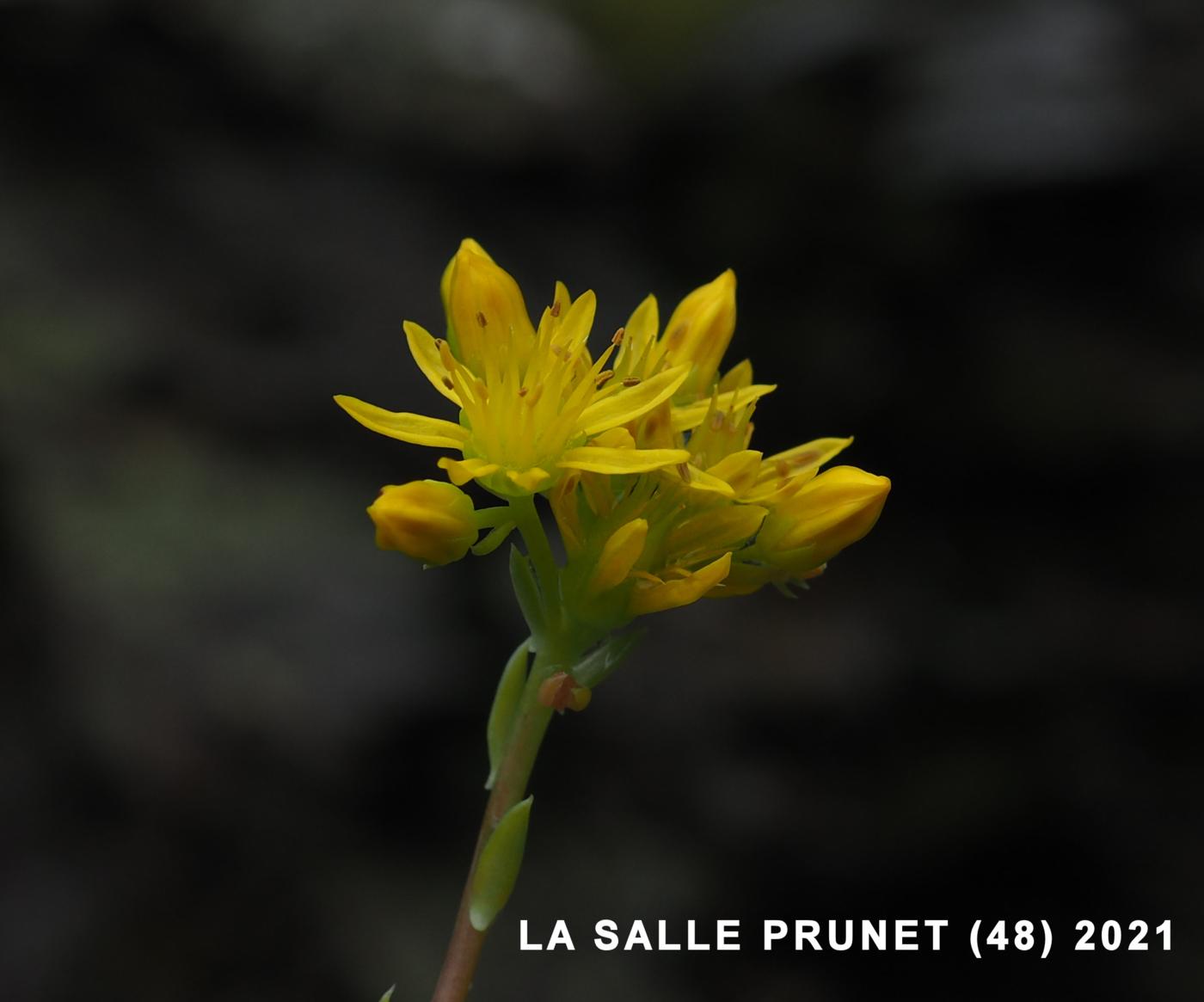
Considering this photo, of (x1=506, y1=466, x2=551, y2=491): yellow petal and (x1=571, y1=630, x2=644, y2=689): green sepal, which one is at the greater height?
(x1=506, y1=466, x2=551, y2=491): yellow petal

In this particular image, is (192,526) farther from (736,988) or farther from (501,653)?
(736,988)

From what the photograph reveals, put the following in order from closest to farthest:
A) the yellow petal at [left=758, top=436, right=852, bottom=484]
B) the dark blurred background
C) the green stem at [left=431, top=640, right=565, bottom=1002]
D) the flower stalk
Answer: the green stem at [left=431, top=640, right=565, bottom=1002], the flower stalk, the yellow petal at [left=758, top=436, right=852, bottom=484], the dark blurred background

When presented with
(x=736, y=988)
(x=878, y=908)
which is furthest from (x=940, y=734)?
(x=736, y=988)

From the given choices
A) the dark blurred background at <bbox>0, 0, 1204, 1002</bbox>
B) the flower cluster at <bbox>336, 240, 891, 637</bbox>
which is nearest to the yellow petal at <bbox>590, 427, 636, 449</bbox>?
the flower cluster at <bbox>336, 240, 891, 637</bbox>

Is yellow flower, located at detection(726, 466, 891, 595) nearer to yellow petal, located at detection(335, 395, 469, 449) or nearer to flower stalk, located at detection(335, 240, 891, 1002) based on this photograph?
flower stalk, located at detection(335, 240, 891, 1002)

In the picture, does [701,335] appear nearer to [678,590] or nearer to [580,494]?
[580,494]

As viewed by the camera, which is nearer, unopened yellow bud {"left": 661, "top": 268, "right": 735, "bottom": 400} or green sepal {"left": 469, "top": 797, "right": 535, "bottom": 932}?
green sepal {"left": 469, "top": 797, "right": 535, "bottom": 932}

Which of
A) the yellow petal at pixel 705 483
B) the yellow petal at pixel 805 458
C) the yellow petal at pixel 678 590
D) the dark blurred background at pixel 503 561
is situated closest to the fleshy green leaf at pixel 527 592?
the yellow petal at pixel 678 590
